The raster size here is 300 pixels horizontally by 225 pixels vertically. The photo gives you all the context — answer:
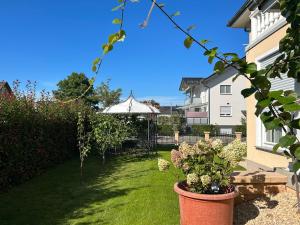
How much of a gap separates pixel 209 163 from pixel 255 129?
569 cm

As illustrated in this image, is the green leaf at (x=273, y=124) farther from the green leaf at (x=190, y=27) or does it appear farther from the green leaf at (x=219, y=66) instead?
the green leaf at (x=190, y=27)

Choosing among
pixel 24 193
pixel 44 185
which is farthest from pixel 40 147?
pixel 24 193

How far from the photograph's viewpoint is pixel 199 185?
18.8ft

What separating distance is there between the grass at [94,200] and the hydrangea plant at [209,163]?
1196mm

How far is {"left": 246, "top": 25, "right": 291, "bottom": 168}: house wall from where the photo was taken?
9.01m

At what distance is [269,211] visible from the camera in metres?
6.21

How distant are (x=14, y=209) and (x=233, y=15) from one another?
9626mm

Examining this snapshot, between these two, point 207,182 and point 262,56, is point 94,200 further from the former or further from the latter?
point 262,56

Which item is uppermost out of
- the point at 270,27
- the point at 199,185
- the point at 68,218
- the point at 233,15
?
the point at 233,15

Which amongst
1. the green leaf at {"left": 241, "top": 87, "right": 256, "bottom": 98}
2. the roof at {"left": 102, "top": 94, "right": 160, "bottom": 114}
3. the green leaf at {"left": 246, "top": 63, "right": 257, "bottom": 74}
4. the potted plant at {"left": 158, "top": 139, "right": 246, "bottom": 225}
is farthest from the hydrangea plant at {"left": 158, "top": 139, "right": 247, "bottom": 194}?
the roof at {"left": 102, "top": 94, "right": 160, "bottom": 114}

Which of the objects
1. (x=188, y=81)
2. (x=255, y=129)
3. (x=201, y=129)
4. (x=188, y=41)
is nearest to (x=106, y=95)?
(x=201, y=129)

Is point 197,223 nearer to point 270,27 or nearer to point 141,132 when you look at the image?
point 270,27

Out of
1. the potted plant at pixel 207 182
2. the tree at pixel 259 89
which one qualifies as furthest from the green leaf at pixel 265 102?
the potted plant at pixel 207 182

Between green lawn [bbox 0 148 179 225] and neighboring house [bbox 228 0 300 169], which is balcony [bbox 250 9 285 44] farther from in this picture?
green lawn [bbox 0 148 179 225]
